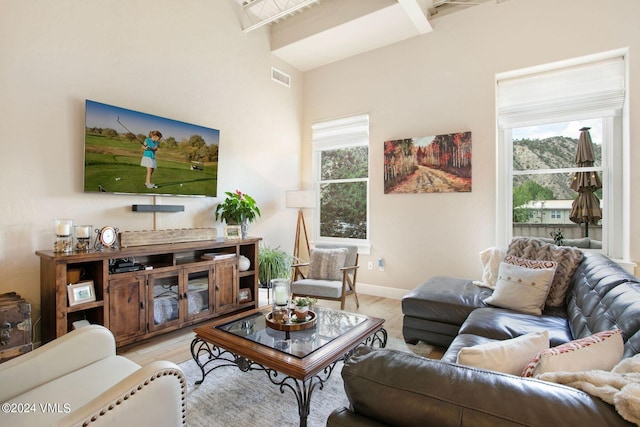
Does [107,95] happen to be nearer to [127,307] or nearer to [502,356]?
[127,307]

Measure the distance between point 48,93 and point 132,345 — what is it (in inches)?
90.3

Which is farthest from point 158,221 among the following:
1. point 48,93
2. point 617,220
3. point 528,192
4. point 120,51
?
point 617,220

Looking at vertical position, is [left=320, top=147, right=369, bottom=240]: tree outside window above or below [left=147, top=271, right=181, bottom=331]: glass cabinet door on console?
above

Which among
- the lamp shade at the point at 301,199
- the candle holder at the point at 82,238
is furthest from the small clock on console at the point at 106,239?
the lamp shade at the point at 301,199

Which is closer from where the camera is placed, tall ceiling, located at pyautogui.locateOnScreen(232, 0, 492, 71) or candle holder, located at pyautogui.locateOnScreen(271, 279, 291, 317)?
candle holder, located at pyautogui.locateOnScreen(271, 279, 291, 317)

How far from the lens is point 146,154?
3.38 meters

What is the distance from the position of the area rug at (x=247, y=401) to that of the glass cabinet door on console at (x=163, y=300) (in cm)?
76

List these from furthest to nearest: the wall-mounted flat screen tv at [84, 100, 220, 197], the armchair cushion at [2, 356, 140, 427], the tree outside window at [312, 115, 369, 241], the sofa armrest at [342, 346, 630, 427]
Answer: the tree outside window at [312, 115, 369, 241], the wall-mounted flat screen tv at [84, 100, 220, 197], the armchair cushion at [2, 356, 140, 427], the sofa armrest at [342, 346, 630, 427]

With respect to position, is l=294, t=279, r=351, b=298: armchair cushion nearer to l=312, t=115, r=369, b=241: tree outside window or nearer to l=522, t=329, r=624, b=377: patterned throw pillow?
l=312, t=115, r=369, b=241: tree outside window

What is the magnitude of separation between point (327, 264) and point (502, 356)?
2.91 meters

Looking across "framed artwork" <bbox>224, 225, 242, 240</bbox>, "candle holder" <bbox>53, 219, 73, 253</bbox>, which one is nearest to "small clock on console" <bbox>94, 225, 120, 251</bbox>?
"candle holder" <bbox>53, 219, 73, 253</bbox>

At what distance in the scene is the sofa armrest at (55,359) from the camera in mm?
1379

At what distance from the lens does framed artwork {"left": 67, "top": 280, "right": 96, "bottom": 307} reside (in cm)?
256

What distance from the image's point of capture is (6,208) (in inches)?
103
